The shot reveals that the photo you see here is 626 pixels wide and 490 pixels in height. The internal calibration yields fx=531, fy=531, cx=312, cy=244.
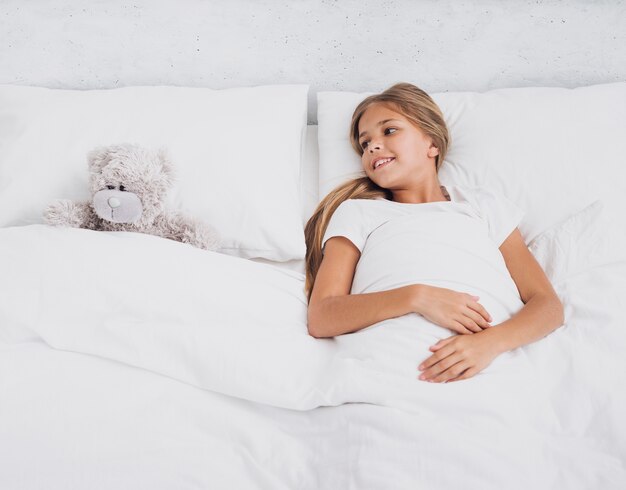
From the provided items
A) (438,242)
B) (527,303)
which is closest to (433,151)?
(438,242)

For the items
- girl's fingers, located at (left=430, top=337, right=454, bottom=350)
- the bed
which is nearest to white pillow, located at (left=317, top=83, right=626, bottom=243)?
the bed

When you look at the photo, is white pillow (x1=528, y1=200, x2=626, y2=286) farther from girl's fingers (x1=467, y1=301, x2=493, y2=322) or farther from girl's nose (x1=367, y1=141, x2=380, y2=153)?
girl's nose (x1=367, y1=141, x2=380, y2=153)

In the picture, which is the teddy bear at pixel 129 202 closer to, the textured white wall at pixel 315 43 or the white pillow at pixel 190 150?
the white pillow at pixel 190 150

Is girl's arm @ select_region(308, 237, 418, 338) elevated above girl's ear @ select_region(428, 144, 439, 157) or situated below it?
below

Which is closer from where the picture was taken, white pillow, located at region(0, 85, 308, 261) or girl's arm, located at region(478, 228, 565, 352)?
girl's arm, located at region(478, 228, 565, 352)

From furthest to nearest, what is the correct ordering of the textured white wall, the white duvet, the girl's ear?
the textured white wall → the girl's ear → the white duvet

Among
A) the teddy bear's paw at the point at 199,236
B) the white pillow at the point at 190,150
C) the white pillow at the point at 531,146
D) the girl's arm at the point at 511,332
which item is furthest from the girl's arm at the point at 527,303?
the teddy bear's paw at the point at 199,236

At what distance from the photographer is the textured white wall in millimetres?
1437

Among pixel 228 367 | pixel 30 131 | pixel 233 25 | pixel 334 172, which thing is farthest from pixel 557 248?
pixel 30 131

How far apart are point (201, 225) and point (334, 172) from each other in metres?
0.38

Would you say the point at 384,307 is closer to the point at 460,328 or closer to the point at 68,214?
the point at 460,328

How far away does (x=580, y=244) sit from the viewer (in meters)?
1.09

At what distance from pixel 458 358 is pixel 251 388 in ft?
1.07

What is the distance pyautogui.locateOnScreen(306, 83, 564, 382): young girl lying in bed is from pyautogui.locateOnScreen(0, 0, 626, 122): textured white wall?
0.83 feet
